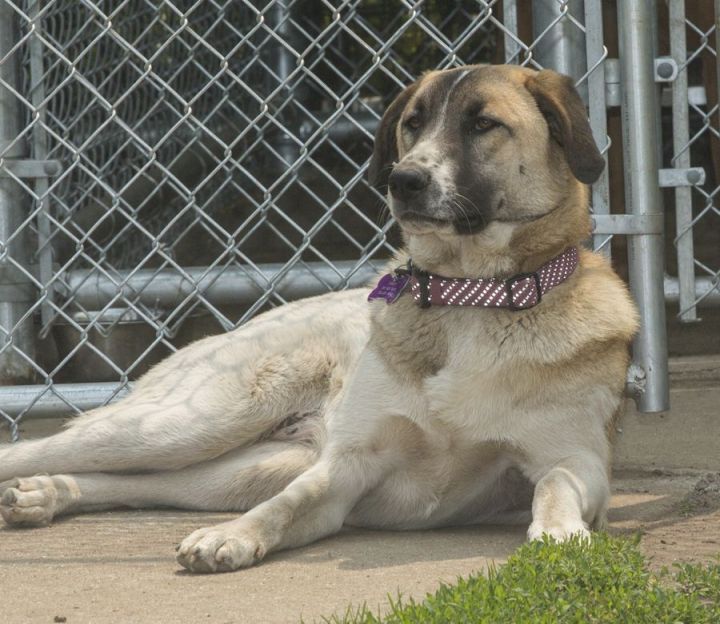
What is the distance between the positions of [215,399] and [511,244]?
1.04m

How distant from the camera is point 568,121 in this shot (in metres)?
3.34

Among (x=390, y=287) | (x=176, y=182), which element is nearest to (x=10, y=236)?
(x=176, y=182)

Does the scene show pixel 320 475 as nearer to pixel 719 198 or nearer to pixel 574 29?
pixel 574 29

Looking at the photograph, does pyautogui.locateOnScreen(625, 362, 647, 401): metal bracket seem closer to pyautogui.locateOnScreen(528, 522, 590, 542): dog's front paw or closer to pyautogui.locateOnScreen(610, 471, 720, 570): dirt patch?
pyautogui.locateOnScreen(610, 471, 720, 570): dirt patch

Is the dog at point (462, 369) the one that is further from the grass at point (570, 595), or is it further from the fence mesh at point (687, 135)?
the fence mesh at point (687, 135)

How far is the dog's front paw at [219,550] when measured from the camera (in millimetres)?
2912

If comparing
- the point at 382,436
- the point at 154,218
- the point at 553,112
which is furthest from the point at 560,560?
the point at 154,218

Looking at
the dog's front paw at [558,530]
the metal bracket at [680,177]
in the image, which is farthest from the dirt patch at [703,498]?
the metal bracket at [680,177]

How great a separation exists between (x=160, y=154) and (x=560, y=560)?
4107 millimetres

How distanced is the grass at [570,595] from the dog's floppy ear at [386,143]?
1.44 meters

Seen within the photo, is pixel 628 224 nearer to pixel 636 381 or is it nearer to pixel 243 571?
pixel 636 381

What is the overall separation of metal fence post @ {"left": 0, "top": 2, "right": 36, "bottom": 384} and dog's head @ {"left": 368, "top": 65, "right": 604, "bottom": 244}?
167 cm

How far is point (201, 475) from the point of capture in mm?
3818

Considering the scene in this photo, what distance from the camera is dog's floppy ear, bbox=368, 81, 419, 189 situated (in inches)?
145
